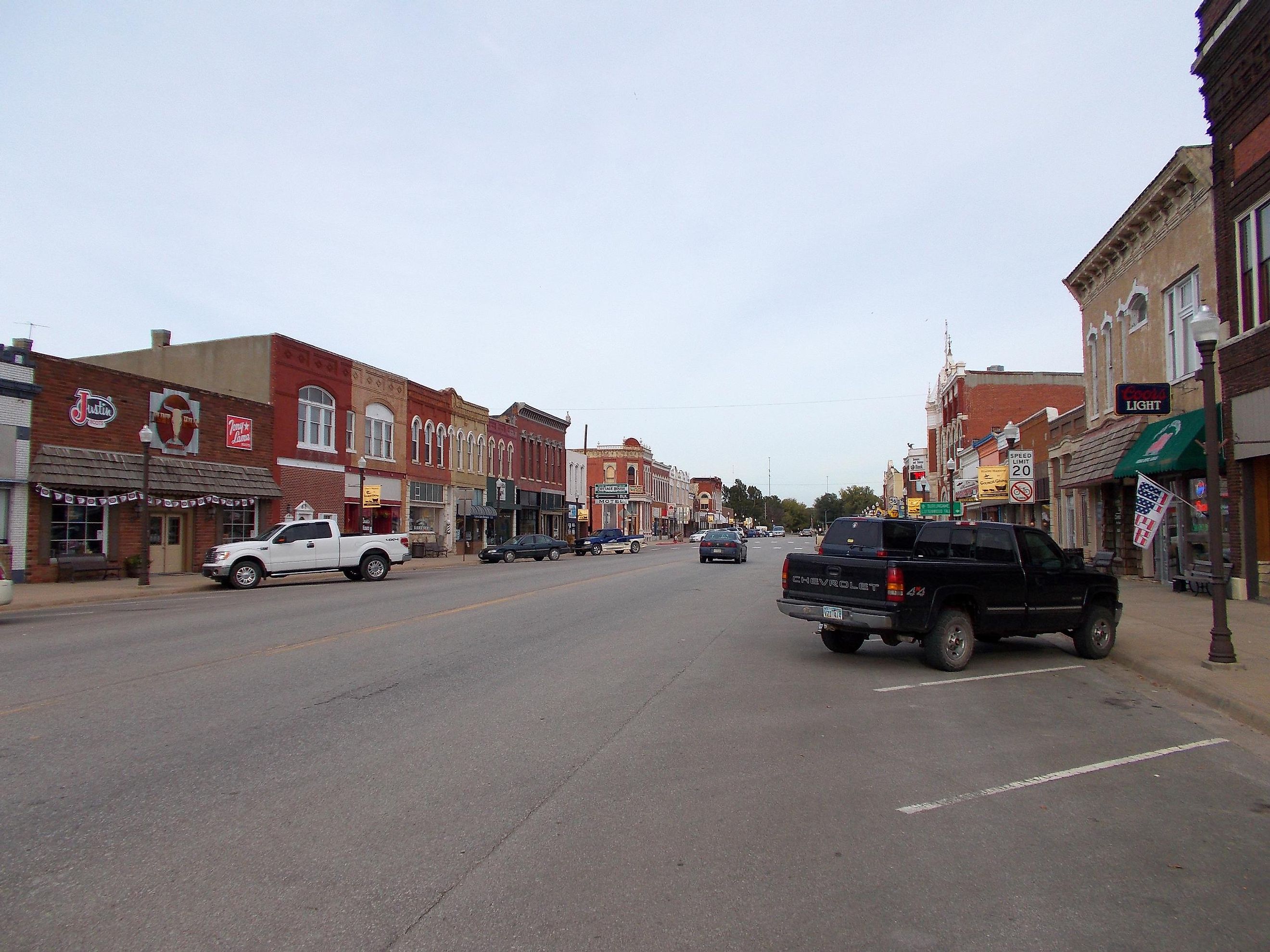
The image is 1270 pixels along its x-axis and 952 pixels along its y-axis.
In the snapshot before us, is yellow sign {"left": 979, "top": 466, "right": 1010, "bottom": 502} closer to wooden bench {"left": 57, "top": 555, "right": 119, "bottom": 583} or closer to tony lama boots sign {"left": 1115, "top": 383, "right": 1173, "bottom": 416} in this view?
tony lama boots sign {"left": 1115, "top": 383, "right": 1173, "bottom": 416}

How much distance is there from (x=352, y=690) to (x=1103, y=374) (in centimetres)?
2305

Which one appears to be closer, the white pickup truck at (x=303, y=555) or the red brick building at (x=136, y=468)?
the white pickup truck at (x=303, y=555)

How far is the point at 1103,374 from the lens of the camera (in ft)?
80.4

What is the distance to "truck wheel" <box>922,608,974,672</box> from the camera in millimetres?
10234

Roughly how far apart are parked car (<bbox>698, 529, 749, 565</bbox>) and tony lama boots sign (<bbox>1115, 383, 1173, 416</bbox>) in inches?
847

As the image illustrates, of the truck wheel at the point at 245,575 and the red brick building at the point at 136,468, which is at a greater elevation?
the red brick building at the point at 136,468

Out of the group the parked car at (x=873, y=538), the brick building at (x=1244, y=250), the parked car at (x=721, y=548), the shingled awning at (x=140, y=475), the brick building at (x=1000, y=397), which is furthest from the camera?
the brick building at (x=1000, y=397)

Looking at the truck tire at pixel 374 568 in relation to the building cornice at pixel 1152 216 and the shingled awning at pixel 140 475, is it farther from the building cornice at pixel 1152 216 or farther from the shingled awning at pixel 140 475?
the building cornice at pixel 1152 216

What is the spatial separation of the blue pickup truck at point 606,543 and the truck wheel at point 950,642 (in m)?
47.1

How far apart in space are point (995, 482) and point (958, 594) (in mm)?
25553

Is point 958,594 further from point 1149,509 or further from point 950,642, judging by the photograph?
point 1149,509

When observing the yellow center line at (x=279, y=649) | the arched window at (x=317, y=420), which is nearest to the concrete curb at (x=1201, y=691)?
the yellow center line at (x=279, y=649)

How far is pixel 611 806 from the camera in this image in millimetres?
5328

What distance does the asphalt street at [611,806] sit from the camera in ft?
12.7
